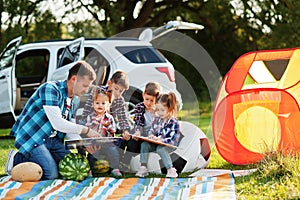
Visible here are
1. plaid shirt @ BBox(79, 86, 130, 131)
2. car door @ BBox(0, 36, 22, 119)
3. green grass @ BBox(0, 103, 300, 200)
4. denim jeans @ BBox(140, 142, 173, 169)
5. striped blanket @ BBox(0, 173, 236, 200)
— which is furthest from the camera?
car door @ BBox(0, 36, 22, 119)

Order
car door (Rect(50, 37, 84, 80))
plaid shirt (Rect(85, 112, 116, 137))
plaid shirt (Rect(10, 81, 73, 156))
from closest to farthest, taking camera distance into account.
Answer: plaid shirt (Rect(10, 81, 73, 156))
plaid shirt (Rect(85, 112, 116, 137))
car door (Rect(50, 37, 84, 80))

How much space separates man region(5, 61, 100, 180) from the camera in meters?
5.61

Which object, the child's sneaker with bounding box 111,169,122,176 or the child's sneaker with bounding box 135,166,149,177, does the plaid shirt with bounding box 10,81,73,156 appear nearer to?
the child's sneaker with bounding box 111,169,122,176

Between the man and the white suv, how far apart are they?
10.2 feet

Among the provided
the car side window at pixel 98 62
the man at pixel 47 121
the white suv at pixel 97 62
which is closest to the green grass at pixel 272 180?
the man at pixel 47 121

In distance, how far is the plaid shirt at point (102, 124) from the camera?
6207 mm

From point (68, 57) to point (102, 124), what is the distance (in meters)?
3.11

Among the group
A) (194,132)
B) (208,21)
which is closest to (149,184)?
(194,132)

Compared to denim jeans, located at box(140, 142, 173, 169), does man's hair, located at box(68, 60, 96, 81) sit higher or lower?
higher

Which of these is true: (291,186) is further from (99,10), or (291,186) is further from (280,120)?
(99,10)

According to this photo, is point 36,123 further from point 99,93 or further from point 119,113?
point 119,113

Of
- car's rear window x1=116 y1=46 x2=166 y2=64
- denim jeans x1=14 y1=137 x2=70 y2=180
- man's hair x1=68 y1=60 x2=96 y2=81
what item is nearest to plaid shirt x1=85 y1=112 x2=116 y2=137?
denim jeans x1=14 y1=137 x2=70 y2=180

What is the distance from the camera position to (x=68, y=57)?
29.8 ft

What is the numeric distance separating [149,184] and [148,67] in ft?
14.4
